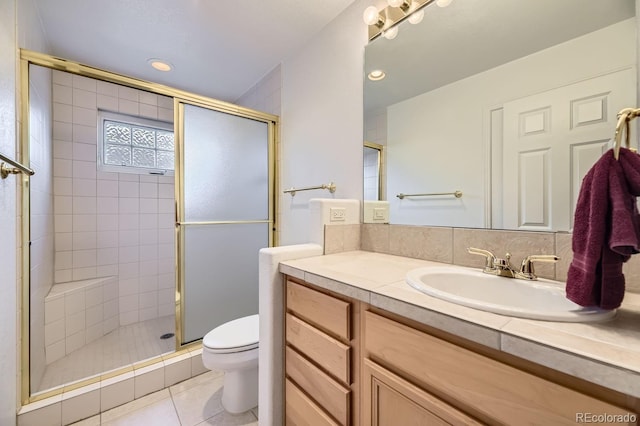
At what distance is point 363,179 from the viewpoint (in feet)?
4.82

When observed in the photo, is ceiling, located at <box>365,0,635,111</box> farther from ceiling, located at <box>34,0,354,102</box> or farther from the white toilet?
the white toilet

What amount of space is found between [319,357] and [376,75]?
4.64ft

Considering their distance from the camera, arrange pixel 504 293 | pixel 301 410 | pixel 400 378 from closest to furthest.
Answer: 1. pixel 400 378
2. pixel 504 293
3. pixel 301 410

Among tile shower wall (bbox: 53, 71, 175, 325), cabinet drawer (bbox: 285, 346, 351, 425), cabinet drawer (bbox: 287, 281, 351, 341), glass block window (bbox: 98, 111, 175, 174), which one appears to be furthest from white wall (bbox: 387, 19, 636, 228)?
tile shower wall (bbox: 53, 71, 175, 325)

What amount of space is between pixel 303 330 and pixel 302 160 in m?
1.27

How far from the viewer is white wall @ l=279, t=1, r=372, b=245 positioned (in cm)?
151

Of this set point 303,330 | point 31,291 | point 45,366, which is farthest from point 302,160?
point 45,366

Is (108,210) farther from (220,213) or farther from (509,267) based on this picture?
(509,267)

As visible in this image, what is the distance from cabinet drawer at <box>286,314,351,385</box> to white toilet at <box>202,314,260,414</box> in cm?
45

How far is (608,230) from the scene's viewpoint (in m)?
0.54

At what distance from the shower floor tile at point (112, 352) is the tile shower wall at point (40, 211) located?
4.0 inches

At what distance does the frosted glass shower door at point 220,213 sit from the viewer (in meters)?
1.78

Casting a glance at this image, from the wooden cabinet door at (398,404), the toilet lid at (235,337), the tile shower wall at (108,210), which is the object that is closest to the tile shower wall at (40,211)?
the tile shower wall at (108,210)


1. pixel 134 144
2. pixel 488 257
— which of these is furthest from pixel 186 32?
pixel 488 257
